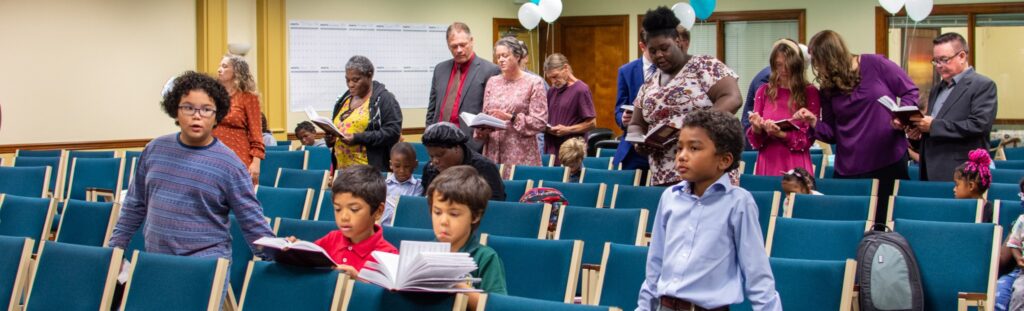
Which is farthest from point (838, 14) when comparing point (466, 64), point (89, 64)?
point (89, 64)

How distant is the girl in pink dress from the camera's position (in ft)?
19.1

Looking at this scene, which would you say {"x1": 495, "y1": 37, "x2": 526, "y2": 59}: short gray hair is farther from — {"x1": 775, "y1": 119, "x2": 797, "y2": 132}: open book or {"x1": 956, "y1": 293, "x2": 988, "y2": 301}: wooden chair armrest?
{"x1": 956, "y1": 293, "x2": 988, "y2": 301}: wooden chair armrest

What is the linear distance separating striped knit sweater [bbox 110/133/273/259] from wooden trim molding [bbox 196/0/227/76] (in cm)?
797

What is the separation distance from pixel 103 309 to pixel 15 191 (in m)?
3.48

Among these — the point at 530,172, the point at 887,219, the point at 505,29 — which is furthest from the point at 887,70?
the point at 505,29

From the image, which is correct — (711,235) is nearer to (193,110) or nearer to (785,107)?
(193,110)

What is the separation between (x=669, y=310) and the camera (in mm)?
3193

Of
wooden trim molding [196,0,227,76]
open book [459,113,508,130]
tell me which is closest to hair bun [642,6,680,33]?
open book [459,113,508,130]

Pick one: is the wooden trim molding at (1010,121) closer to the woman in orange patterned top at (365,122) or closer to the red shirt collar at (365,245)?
the woman in orange patterned top at (365,122)

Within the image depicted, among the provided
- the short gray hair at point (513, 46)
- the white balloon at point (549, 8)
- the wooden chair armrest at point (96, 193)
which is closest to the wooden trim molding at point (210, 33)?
the white balloon at point (549, 8)

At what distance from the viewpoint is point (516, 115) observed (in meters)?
7.01

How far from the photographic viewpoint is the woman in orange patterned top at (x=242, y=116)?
→ 20.1ft

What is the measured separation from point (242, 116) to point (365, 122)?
0.85 m

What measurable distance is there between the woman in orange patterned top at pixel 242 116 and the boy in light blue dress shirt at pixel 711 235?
3361 mm
